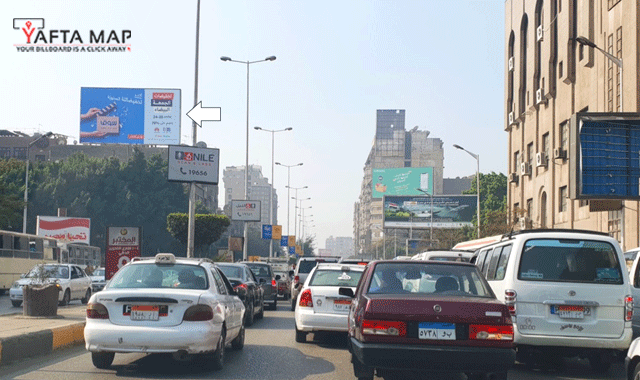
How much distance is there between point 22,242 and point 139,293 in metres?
31.4

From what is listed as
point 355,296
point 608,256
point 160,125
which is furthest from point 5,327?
point 160,125

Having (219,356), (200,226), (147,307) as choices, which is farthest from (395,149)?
(147,307)

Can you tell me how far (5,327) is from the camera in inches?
537

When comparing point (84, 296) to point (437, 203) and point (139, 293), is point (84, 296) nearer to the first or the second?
point (139, 293)

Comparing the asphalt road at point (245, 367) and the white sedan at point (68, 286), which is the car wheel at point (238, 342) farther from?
the white sedan at point (68, 286)

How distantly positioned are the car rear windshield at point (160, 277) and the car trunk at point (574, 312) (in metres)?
4.49

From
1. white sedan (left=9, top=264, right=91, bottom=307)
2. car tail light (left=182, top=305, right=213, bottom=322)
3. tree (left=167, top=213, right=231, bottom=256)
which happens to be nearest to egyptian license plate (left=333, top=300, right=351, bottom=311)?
car tail light (left=182, top=305, right=213, bottom=322)

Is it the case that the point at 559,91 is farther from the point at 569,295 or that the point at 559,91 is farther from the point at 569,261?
the point at 569,295

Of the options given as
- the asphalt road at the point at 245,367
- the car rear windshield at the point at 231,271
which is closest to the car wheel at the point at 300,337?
the asphalt road at the point at 245,367

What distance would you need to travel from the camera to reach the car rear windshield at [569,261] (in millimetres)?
10992

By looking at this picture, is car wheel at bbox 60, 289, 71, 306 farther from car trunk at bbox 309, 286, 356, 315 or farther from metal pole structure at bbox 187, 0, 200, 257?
car trunk at bbox 309, 286, 356, 315

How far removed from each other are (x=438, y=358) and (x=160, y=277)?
4547mm

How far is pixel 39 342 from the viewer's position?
12148mm

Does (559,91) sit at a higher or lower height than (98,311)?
higher
